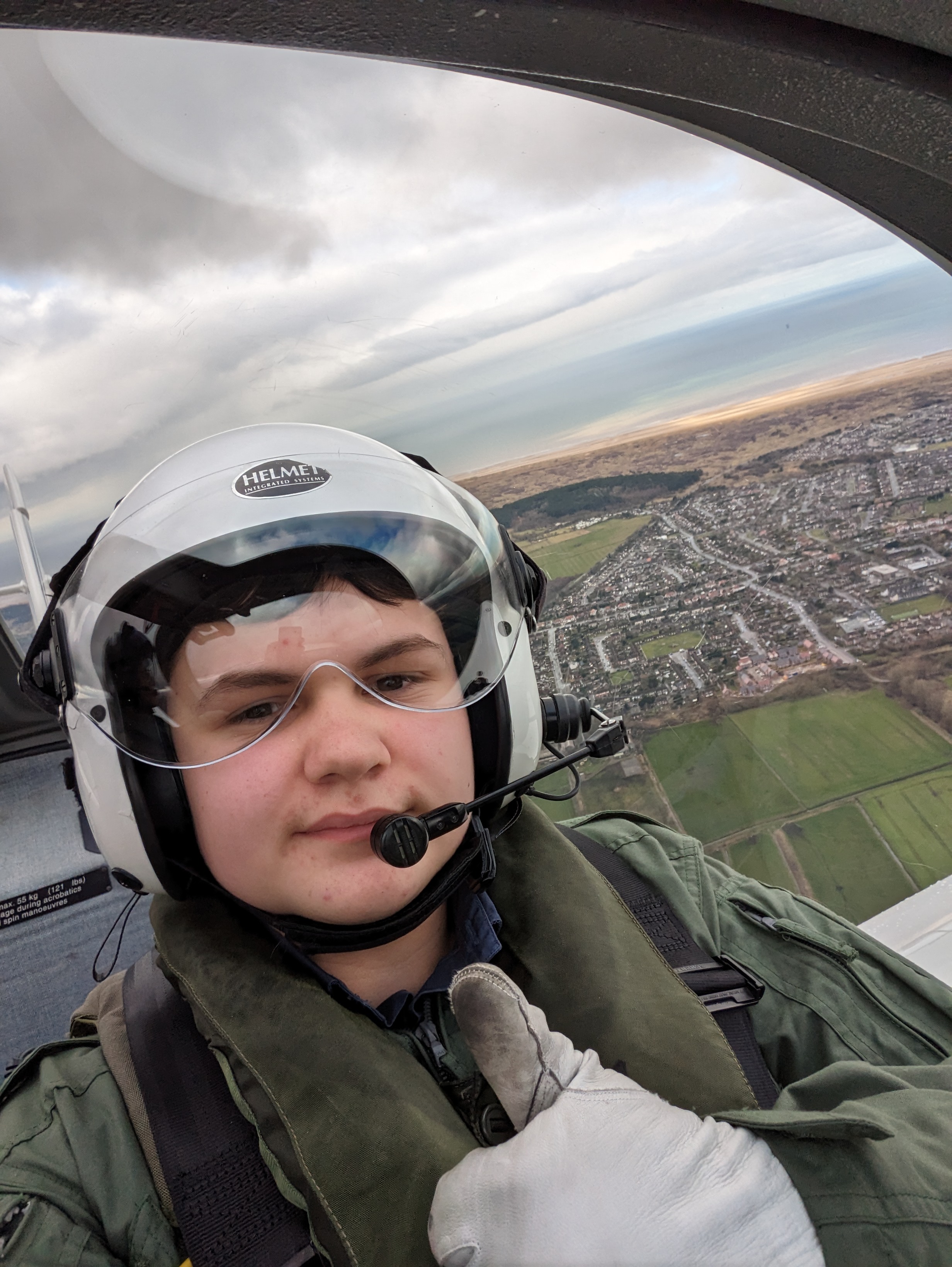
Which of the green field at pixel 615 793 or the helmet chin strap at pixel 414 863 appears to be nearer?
the helmet chin strap at pixel 414 863

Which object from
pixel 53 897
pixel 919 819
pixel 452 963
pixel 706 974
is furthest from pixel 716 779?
pixel 53 897

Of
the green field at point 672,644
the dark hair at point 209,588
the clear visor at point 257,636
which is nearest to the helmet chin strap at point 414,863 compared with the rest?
the clear visor at point 257,636

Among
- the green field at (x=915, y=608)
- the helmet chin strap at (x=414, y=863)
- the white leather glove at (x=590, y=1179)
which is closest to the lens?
the white leather glove at (x=590, y=1179)

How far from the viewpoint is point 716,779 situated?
140cm

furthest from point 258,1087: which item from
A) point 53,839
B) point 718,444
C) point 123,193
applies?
point 718,444

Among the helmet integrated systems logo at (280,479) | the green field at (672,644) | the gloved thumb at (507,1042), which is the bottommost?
the gloved thumb at (507,1042)

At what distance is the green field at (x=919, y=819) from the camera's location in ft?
4.48

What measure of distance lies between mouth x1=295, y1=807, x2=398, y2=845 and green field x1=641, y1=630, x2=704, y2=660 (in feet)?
2.34

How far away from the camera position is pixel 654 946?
996 mm

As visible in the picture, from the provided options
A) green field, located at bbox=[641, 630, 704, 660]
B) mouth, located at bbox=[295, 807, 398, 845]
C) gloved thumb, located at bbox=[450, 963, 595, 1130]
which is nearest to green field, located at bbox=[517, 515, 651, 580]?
green field, located at bbox=[641, 630, 704, 660]

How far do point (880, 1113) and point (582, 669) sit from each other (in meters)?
0.80

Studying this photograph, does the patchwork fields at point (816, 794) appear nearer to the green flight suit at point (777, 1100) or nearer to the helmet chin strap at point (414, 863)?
the green flight suit at point (777, 1100)

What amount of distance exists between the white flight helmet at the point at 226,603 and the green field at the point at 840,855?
0.71 metres

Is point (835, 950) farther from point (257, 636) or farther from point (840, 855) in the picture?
point (257, 636)
